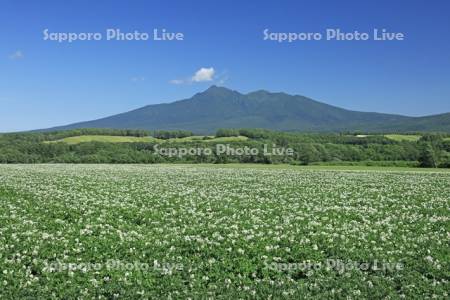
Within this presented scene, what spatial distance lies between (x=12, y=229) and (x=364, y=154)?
252 feet

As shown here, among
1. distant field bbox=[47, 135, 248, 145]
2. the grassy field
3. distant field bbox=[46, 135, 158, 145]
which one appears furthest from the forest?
the grassy field

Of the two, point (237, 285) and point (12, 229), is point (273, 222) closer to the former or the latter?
point (237, 285)

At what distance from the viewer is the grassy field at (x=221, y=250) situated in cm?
888

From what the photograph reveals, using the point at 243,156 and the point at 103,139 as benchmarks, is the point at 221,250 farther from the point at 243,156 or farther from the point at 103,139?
the point at 103,139

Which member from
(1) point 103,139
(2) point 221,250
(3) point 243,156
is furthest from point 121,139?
(2) point 221,250

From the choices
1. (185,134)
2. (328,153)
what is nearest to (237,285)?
(328,153)

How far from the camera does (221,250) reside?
11.1 m

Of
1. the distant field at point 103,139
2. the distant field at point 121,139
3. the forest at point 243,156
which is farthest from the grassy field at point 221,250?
the distant field at point 103,139

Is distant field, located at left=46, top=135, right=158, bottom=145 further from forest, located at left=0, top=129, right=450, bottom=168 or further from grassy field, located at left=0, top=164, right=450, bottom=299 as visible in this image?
grassy field, located at left=0, top=164, right=450, bottom=299

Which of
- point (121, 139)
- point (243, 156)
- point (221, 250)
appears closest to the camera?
point (221, 250)

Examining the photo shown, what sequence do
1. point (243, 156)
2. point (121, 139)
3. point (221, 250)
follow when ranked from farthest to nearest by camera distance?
point (121, 139) < point (243, 156) < point (221, 250)

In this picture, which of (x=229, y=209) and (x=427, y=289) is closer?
(x=427, y=289)

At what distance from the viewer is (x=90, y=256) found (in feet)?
35.3

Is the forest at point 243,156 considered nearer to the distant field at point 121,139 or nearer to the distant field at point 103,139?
the distant field at point 121,139
